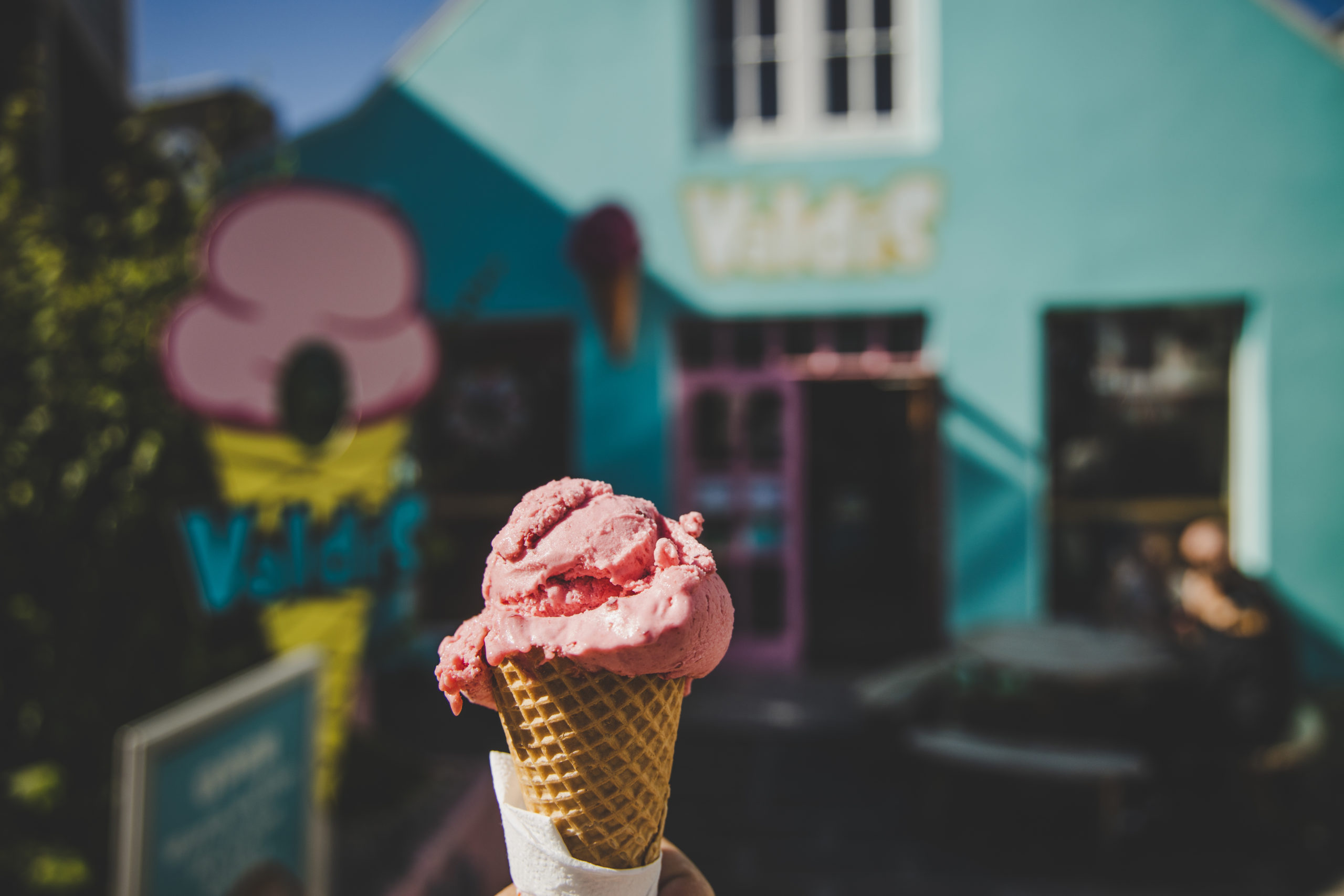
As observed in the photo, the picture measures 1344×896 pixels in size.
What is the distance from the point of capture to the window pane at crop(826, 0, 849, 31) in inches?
273

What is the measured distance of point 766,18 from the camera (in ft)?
23.1

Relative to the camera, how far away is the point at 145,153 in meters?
3.74

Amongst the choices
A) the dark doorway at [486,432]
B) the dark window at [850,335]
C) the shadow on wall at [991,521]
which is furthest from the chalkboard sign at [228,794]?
the shadow on wall at [991,521]

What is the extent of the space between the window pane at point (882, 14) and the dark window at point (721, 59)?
1222 mm

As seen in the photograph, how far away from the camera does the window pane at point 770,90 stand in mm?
7020

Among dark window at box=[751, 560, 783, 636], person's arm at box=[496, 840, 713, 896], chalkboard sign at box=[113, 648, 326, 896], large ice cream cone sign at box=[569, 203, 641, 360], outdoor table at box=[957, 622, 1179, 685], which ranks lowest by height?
dark window at box=[751, 560, 783, 636]

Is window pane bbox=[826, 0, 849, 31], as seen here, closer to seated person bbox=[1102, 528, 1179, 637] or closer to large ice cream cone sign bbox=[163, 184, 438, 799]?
large ice cream cone sign bbox=[163, 184, 438, 799]

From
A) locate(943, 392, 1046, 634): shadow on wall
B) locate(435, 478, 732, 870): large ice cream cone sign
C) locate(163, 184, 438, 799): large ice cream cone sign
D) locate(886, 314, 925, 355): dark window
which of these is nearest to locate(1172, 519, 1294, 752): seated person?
locate(943, 392, 1046, 634): shadow on wall

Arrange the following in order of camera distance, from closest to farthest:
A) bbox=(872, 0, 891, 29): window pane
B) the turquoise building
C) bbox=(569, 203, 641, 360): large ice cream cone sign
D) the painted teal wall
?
the turquoise building
bbox=(569, 203, 641, 360): large ice cream cone sign
bbox=(872, 0, 891, 29): window pane
the painted teal wall

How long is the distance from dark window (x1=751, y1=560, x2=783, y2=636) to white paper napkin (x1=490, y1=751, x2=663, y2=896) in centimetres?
603

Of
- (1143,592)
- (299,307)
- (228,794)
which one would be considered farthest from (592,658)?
(1143,592)

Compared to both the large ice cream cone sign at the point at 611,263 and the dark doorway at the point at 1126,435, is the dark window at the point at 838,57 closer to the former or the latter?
the large ice cream cone sign at the point at 611,263

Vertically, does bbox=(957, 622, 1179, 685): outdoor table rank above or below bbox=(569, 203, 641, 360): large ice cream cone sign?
below

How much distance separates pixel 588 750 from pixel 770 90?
6904 mm
